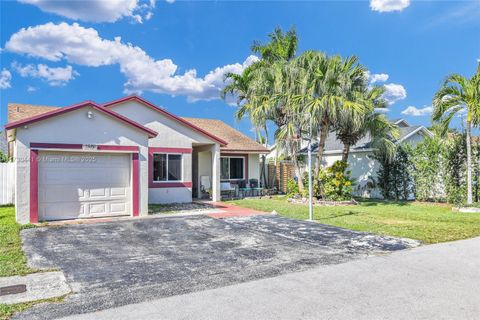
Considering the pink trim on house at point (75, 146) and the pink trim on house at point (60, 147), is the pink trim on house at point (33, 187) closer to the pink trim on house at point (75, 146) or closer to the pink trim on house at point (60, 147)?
the pink trim on house at point (60, 147)

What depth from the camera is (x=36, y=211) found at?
1101 centimetres

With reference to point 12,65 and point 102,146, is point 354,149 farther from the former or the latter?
point 12,65

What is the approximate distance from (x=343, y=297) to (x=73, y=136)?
10.2 metres

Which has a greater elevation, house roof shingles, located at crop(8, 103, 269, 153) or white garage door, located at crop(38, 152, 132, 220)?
house roof shingles, located at crop(8, 103, 269, 153)

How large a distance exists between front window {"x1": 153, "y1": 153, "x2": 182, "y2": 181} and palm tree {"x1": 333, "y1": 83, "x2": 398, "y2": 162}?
772 centimetres

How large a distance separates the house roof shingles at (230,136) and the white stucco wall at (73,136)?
7.21m

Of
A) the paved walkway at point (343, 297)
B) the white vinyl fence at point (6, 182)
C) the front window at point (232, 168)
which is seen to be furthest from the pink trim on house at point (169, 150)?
the paved walkway at point (343, 297)

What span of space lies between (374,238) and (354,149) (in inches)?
467

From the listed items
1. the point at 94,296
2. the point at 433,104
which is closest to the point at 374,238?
the point at 94,296

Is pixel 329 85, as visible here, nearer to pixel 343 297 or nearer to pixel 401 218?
pixel 401 218

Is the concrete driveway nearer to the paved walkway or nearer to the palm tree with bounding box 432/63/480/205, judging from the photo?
the paved walkway

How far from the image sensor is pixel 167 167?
16641 millimetres

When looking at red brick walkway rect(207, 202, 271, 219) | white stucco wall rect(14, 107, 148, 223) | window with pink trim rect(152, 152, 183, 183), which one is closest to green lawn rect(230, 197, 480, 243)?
red brick walkway rect(207, 202, 271, 219)

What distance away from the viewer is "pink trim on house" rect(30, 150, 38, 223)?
10938mm
